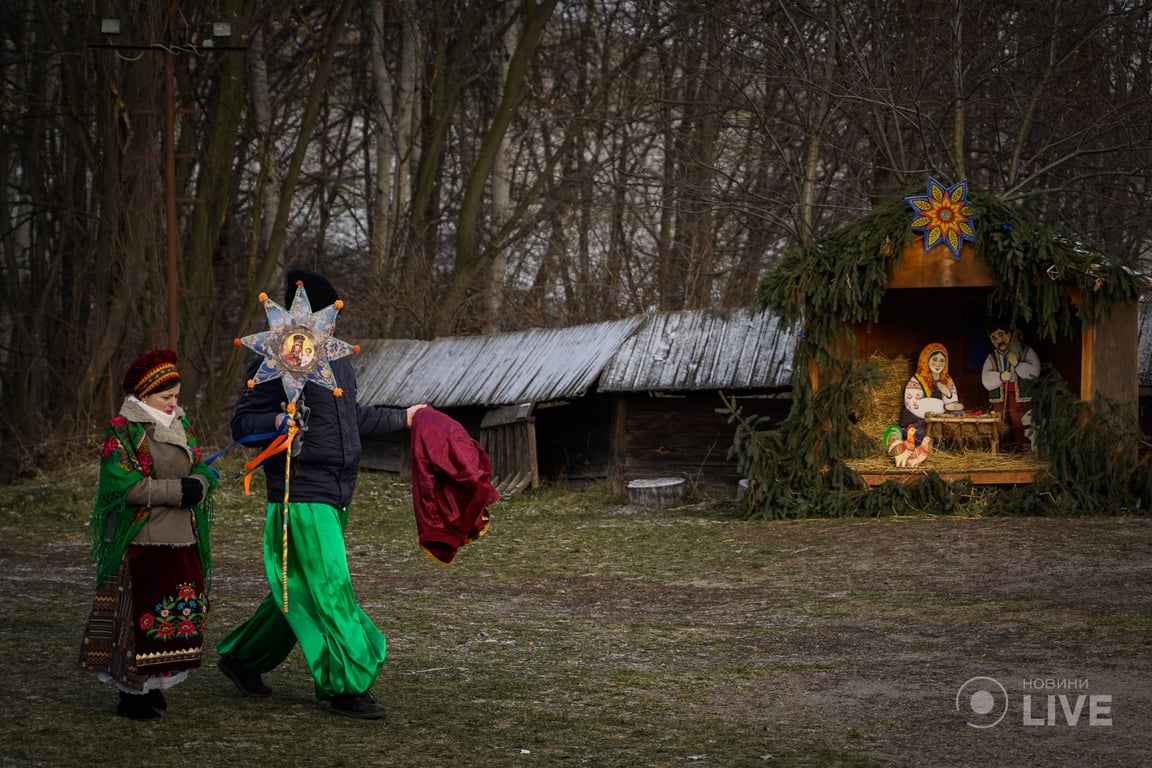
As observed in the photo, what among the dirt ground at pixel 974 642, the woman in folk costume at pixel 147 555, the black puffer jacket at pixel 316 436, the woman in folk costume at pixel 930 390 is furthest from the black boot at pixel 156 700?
the woman in folk costume at pixel 930 390

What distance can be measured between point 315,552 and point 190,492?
1.93 feet

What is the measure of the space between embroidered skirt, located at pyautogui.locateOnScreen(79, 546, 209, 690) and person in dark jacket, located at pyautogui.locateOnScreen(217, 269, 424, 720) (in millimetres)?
346

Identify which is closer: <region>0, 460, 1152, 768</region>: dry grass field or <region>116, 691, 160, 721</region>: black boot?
<region>0, 460, 1152, 768</region>: dry grass field

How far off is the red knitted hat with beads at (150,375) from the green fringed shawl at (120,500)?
149 mm

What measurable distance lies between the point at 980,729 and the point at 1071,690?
859 mm

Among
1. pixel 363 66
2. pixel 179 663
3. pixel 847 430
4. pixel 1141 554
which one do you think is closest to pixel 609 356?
pixel 847 430

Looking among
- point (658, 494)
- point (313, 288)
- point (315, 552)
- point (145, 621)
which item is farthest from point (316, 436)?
point (658, 494)

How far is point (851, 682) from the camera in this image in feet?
22.5

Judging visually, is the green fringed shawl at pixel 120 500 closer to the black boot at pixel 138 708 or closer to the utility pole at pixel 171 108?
the black boot at pixel 138 708

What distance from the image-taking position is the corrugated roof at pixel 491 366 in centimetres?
1596

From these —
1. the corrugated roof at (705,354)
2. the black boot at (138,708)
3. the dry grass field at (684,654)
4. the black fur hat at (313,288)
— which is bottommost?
the dry grass field at (684,654)

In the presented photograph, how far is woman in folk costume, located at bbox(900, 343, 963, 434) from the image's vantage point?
13.7 metres

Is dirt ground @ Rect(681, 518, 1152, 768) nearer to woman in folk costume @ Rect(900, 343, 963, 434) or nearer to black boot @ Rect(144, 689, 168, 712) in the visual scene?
woman in folk costume @ Rect(900, 343, 963, 434)

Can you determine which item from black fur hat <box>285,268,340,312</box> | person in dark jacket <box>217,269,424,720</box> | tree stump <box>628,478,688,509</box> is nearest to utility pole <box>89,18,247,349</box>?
tree stump <box>628,478,688,509</box>
